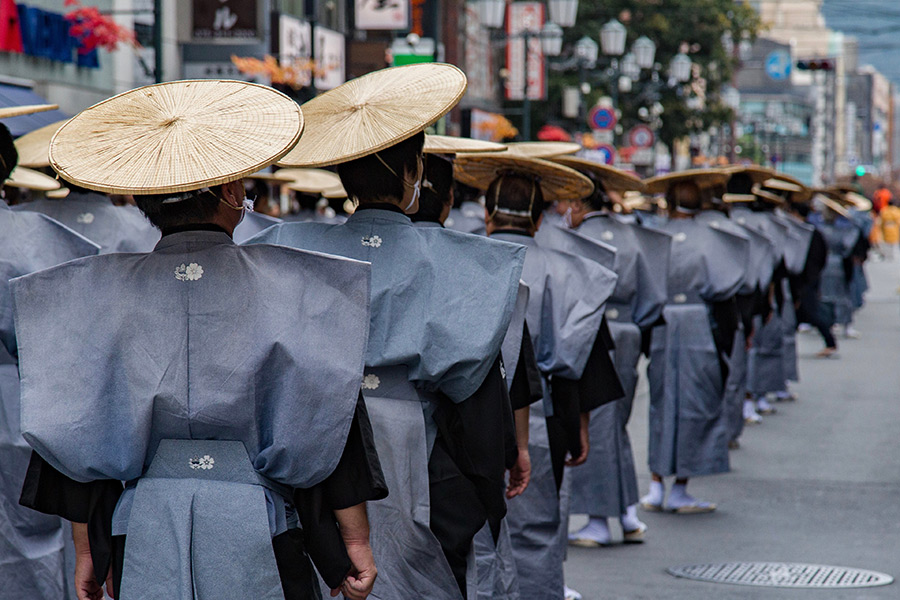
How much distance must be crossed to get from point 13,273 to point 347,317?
181cm

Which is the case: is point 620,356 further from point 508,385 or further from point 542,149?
point 508,385

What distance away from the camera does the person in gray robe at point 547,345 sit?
551cm

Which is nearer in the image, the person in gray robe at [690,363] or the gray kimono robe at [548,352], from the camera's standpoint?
the gray kimono robe at [548,352]

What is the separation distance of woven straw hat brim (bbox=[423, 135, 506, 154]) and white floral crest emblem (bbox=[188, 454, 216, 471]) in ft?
5.58

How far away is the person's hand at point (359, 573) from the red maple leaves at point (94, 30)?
1580 centimetres

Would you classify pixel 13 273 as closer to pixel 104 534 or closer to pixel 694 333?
pixel 104 534

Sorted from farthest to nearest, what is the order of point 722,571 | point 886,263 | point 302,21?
1. point 886,263
2. point 302,21
3. point 722,571

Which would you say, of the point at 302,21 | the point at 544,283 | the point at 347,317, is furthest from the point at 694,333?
the point at 302,21

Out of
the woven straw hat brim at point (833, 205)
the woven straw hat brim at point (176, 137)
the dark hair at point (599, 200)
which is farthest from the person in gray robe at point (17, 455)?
the woven straw hat brim at point (833, 205)

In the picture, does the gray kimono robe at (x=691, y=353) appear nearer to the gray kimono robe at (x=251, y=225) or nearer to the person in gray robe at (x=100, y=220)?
the gray kimono robe at (x=251, y=225)

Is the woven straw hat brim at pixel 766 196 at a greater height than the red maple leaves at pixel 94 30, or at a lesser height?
lesser

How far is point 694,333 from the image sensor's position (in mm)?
8492

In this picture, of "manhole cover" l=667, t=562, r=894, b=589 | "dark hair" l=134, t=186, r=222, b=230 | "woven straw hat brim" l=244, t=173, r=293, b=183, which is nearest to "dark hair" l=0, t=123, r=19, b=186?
"dark hair" l=134, t=186, r=222, b=230

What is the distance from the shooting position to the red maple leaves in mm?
18047
